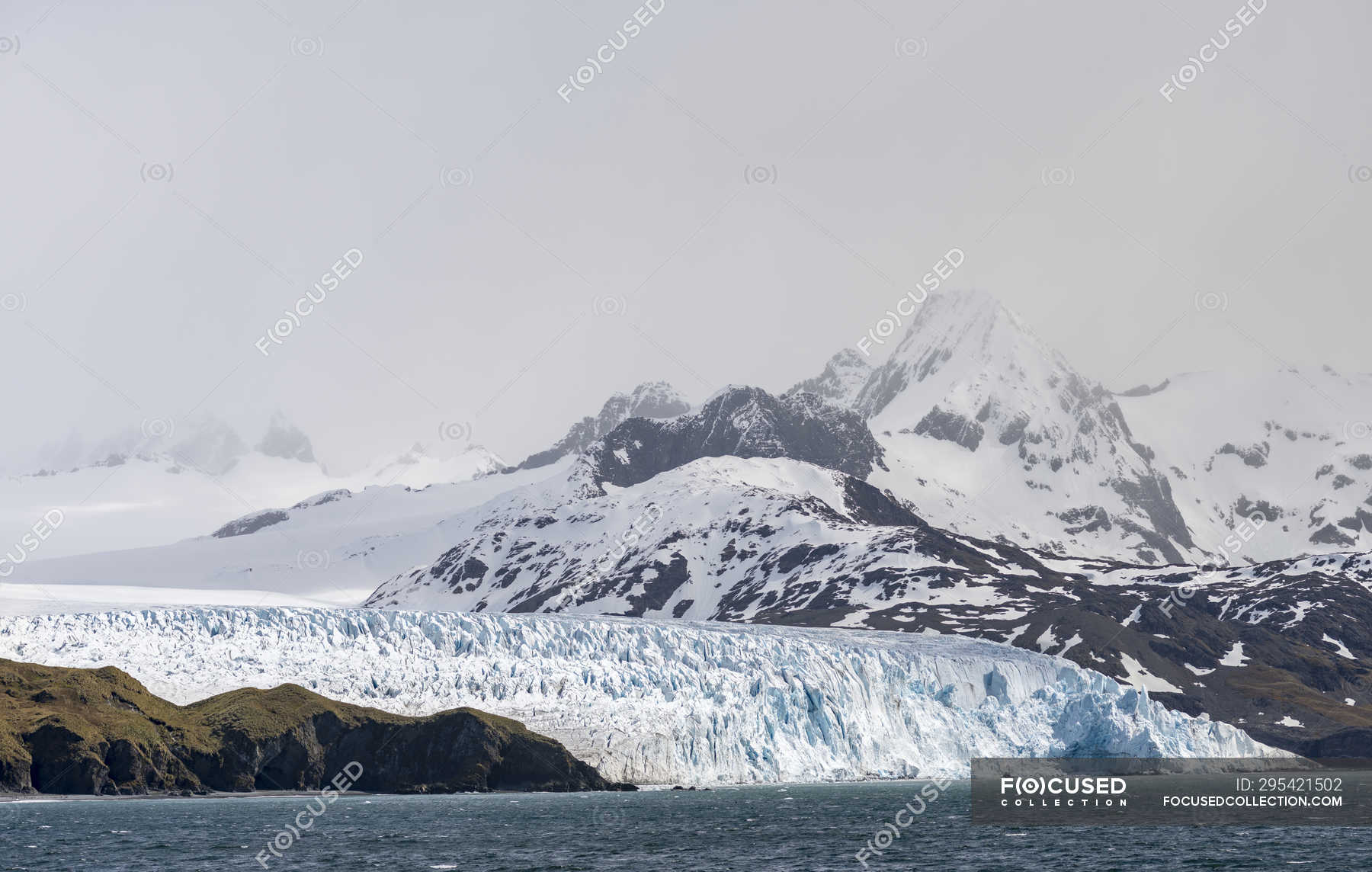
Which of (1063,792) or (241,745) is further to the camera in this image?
(1063,792)

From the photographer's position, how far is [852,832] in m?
Result: 92.2

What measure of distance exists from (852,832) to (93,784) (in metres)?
61.6

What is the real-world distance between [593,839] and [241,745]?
43.5 meters

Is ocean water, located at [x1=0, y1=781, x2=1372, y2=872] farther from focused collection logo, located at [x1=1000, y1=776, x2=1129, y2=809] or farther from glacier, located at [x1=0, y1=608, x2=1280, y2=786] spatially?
focused collection logo, located at [x1=1000, y1=776, x2=1129, y2=809]

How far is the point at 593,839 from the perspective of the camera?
88.9m

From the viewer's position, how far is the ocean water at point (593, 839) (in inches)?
3000

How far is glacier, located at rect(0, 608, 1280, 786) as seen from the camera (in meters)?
133

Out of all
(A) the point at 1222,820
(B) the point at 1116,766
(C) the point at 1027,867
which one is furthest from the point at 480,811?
(B) the point at 1116,766
